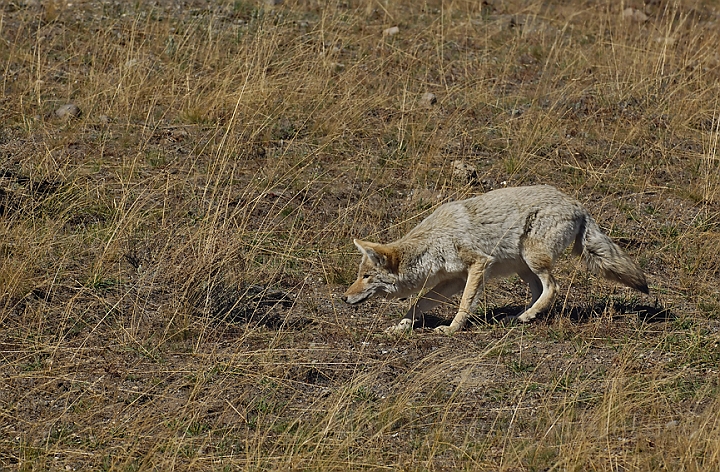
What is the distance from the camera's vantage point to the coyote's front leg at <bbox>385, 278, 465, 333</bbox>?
721 cm

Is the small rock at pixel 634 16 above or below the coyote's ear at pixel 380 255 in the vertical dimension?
below

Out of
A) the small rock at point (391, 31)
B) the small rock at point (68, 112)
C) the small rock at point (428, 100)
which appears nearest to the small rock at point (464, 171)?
the small rock at point (428, 100)

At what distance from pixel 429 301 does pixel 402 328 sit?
56 cm

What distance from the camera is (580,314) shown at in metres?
7.53

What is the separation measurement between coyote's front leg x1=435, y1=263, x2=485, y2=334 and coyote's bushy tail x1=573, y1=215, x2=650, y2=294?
2.82ft

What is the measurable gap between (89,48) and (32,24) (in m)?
1.03

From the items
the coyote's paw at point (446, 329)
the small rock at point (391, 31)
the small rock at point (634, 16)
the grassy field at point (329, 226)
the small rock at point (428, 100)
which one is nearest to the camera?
the grassy field at point (329, 226)

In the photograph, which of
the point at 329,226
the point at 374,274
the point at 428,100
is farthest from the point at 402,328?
the point at 428,100

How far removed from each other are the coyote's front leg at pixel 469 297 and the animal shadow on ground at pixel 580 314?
0.08 meters

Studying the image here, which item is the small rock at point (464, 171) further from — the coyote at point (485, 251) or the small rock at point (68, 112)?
the small rock at point (68, 112)

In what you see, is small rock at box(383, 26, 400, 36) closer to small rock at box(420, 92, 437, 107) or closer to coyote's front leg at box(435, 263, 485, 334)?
small rock at box(420, 92, 437, 107)

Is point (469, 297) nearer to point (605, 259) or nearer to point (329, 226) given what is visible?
point (605, 259)

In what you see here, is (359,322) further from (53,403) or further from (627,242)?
(627,242)

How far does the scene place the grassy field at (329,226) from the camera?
222 inches
